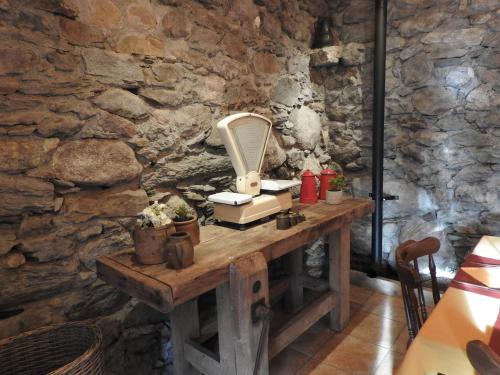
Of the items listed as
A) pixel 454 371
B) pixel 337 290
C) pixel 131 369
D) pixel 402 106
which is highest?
pixel 402 106

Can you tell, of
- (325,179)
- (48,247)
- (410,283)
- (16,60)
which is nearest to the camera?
(410,283)

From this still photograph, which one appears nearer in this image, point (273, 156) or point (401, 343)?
point (401, 343)

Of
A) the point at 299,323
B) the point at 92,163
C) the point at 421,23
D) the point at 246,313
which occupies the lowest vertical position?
the point at 299,323

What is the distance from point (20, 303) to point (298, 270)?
5.11ft

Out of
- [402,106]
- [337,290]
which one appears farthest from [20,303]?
[402,106]

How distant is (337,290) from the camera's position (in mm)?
2102

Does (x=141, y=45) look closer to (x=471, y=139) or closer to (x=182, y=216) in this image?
(x=182, y=216)

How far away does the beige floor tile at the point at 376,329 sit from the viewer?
204 cm

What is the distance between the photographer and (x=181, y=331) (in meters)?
1.62

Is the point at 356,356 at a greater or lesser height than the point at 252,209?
lesser

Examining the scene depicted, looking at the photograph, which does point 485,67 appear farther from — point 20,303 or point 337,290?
point 20,303

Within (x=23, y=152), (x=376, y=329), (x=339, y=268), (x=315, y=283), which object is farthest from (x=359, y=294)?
(x=23, y=152)

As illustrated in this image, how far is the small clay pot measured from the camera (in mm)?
1219

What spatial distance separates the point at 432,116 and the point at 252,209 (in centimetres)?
167
